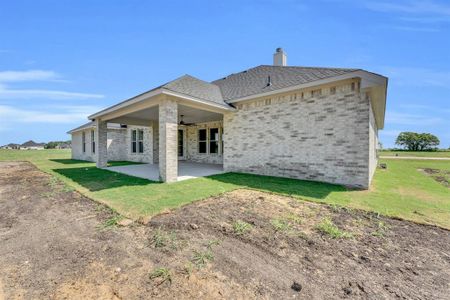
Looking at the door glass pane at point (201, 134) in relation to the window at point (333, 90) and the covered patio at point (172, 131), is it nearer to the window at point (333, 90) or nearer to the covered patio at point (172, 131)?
the covered patio at point (172, 131)

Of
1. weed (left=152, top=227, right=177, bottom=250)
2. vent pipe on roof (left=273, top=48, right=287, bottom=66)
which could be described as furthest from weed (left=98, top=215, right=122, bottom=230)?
vent pipe on roof (left=273, top=48, right=287, bottom=66)

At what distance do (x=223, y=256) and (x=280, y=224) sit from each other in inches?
60.0

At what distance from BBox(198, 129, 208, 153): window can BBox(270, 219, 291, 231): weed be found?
10779 mm

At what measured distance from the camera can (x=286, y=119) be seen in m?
8.29

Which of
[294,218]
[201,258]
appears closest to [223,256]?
[201,258]

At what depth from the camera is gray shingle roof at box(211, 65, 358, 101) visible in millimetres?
7973

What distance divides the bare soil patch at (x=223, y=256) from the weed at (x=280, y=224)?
2 cm

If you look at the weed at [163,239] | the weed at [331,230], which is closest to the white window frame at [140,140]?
the weed at [163,239]

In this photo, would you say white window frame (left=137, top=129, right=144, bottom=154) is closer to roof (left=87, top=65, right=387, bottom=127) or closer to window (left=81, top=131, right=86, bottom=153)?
roof (left=87, top=65, right=387, bottom=127)

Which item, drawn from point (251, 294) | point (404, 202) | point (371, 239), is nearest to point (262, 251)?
point (251, 294)

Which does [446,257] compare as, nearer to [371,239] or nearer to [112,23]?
[371,239]

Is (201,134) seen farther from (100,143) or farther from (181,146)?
(100,143)

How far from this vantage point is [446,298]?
202 centimetres

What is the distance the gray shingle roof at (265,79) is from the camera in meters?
7.97
